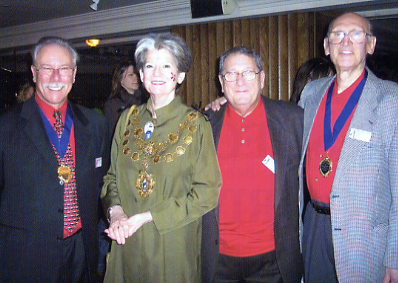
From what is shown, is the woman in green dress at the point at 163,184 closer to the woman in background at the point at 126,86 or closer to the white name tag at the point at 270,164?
the white name tag at the point at 270,164

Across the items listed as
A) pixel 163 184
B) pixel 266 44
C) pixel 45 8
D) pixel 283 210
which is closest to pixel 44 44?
pixel 163 184

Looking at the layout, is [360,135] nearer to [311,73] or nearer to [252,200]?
[252,200]

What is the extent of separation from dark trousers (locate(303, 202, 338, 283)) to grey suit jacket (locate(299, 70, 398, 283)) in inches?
5.2

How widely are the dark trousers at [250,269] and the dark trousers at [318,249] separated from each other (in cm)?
27

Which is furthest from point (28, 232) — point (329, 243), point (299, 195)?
point (329, 243)

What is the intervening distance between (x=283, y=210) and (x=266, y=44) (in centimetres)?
372

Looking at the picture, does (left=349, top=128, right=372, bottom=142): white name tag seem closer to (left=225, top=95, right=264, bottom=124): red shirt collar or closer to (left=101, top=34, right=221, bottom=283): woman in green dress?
(left=225, top=95, right=264, bottom=124): red shirt collar

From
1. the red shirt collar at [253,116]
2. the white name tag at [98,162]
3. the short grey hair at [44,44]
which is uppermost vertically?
the short grey hair at [44,44]

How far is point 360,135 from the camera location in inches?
70.0

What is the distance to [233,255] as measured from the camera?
6.23 ft

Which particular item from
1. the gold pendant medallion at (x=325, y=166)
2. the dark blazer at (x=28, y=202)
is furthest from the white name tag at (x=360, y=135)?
the dark blazer at (x=28, y=202)

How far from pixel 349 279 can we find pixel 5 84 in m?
8.92

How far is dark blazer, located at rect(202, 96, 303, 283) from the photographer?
188 centimetres

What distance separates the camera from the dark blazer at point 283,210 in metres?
1.88
